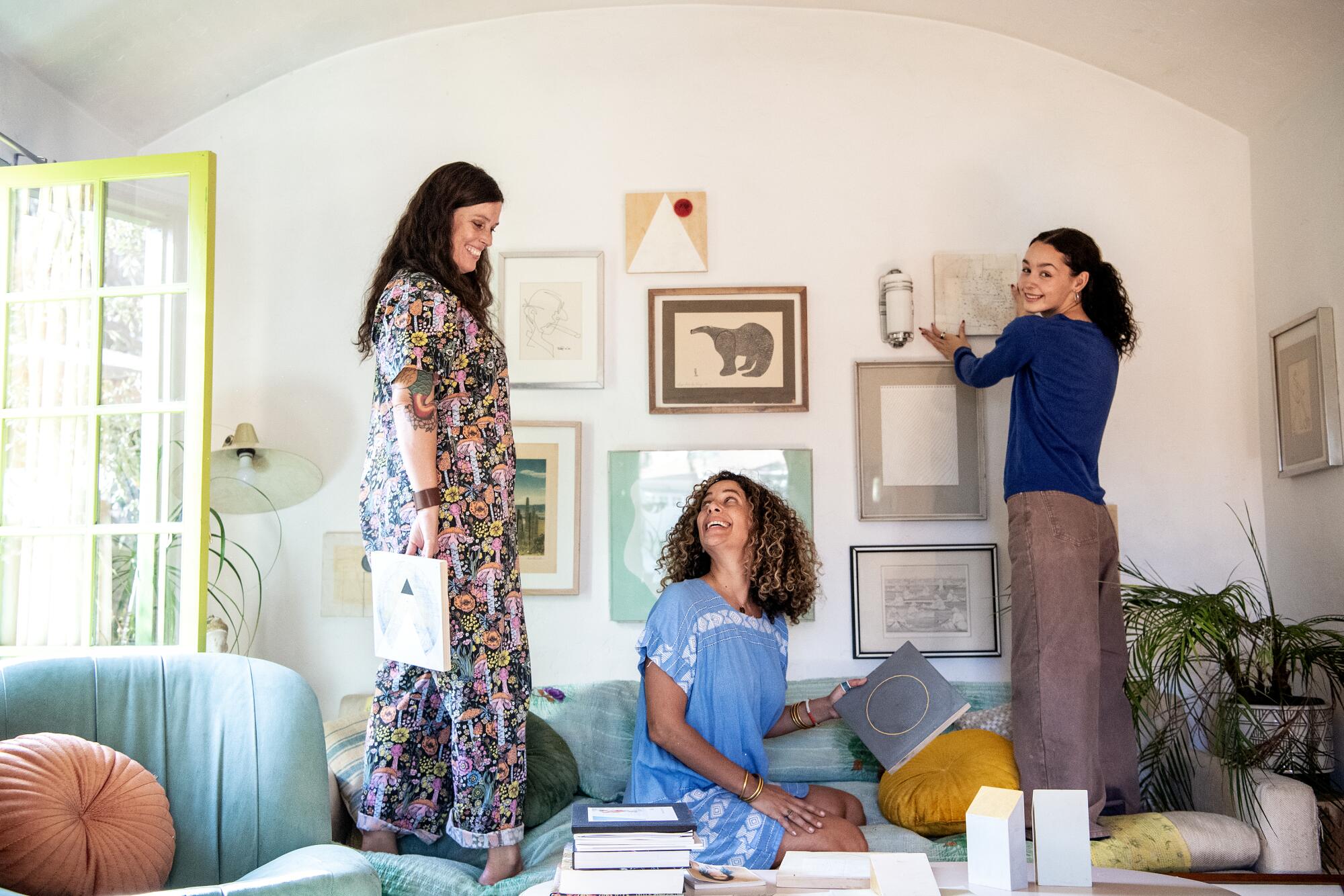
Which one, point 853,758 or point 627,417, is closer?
point 853,758

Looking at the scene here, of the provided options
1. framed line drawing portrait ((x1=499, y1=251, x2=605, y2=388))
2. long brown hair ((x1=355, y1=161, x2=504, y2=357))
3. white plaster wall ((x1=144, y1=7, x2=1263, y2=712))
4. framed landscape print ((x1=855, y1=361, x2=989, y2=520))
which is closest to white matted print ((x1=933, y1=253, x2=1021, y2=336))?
white plaster wall ((x1=144, y1=7, x2=1263, y2=712))

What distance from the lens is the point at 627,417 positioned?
367 centimetres

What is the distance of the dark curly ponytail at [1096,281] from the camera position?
316cm

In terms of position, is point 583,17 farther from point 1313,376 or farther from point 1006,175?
point 1313,376

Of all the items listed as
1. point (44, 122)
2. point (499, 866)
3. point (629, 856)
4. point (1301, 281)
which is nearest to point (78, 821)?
point (499, 866)

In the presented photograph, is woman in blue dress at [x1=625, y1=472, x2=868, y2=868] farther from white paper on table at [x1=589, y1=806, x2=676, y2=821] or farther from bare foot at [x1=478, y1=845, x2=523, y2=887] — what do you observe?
white paper on table at [x1=589, y1=806, x2=676, y2=821]

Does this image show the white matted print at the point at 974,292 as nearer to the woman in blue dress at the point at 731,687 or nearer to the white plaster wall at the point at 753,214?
the white plaster wall at the point at 753,214

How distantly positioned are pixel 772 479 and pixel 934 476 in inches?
20.8

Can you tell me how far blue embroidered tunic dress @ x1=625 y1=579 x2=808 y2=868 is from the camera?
236cm

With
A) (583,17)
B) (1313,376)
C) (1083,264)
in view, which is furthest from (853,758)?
(583,17)

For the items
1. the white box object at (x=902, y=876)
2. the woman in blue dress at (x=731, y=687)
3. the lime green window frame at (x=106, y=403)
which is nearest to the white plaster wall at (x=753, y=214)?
the lime green window frame at (x=106, y=403)

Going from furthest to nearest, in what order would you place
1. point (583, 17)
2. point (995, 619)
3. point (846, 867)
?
point (583, 17), point (995, 619), point (846, 867)

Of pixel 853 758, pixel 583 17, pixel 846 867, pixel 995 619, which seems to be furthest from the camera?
pixel 583 17

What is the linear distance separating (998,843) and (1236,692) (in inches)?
61.1
